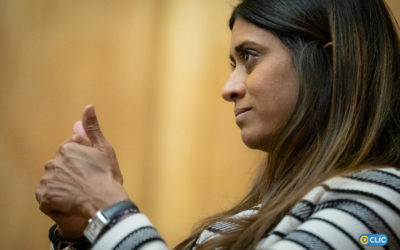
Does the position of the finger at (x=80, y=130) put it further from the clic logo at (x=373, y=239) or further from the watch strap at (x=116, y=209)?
the clic logo at (x=373, y=239)

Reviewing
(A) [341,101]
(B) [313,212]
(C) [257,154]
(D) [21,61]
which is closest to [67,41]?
(D) [21,61]

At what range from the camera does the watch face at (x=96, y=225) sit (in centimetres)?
80

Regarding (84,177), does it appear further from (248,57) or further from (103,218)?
→ (248,57)

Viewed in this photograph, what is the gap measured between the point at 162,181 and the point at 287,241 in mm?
1162

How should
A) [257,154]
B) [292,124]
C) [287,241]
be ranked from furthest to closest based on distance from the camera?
[257,154] → [292,124] → [287,241]

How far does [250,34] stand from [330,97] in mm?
230

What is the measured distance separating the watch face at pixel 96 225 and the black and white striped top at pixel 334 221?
2cm

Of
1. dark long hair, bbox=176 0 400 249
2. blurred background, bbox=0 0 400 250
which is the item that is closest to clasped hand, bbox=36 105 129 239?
dark long hair, bbox=176 0 400 249

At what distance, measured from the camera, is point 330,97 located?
99 cm

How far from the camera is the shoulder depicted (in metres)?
0.71

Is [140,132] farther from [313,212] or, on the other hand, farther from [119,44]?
[313,212]

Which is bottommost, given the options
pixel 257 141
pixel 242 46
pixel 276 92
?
pixel 257 141

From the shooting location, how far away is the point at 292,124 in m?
1.00

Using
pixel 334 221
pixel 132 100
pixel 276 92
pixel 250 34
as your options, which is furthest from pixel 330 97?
pixel 132 100
